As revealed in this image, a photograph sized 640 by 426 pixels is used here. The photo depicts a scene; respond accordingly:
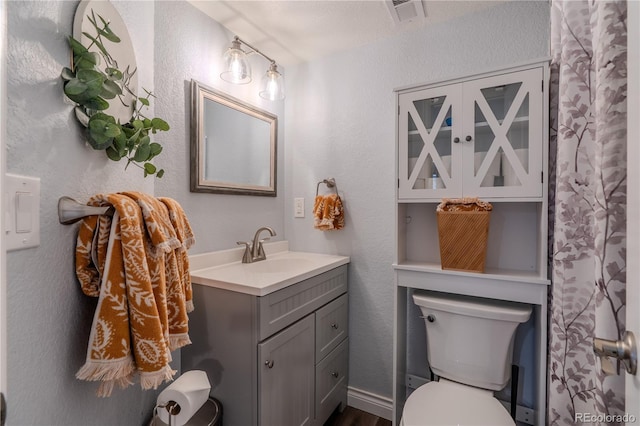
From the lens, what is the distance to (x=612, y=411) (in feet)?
2.08

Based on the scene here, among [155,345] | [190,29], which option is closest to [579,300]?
[155,345]

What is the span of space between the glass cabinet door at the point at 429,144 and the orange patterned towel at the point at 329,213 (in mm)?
461

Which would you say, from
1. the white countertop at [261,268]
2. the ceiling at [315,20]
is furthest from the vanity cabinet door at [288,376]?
the ceiling at [315,20]

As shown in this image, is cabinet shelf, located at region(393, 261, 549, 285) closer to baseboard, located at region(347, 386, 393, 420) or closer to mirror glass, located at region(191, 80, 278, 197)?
baseboard, located at region(347, 386, 393, 420)

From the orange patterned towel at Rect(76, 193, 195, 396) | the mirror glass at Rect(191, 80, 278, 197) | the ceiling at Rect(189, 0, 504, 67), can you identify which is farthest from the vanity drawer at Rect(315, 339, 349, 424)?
the ceiling at Rect(189, 0, 504, 67)

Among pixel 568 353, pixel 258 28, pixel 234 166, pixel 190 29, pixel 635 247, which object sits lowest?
pixel 568 353

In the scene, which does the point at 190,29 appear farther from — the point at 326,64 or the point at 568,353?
the point at 568,353

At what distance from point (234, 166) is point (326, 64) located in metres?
0.91

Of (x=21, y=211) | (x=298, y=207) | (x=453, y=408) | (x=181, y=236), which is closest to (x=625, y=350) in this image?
(x=453, y=408)

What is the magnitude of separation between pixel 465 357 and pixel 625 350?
3.28 ft

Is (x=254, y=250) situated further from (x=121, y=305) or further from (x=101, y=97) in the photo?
(x=101, y=97)

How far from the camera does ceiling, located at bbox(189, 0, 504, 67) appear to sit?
151 cm

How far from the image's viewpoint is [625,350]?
0.49 metres

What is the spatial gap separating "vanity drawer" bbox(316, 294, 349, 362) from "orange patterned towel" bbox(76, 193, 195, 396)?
0.84 metres
